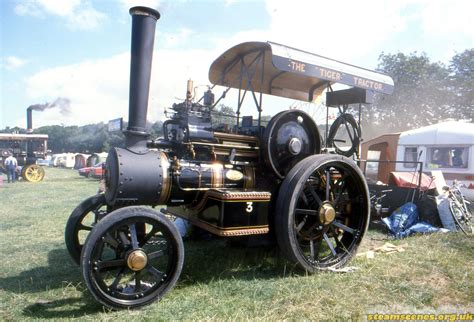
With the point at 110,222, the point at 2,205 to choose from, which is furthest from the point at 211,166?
the point at 2,205

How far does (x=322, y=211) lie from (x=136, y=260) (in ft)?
6.33

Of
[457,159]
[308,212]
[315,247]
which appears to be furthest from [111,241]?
[457,159]

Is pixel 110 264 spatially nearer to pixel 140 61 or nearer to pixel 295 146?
pixel 140 61

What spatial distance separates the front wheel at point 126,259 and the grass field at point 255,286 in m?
0.12

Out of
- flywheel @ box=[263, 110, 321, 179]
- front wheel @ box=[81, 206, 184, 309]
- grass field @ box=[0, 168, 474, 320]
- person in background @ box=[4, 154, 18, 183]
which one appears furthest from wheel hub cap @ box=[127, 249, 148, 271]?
person in background @ box=[4, 154, 18, 183]

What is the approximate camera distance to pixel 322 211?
3.88 m

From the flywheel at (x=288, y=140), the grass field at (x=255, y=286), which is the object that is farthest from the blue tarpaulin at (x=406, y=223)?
the flywheel at (x=288, y=140)

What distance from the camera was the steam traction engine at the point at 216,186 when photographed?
9.81 feet

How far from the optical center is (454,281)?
363 cm

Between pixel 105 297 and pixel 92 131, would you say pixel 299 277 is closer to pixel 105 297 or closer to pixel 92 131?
pixel 105 297

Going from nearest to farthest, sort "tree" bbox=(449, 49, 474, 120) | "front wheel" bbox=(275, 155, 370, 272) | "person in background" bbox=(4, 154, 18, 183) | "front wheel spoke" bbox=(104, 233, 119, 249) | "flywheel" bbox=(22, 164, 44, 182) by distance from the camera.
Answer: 1. "front wheel spoke" bbox=(104, 233, 119, 249)
2. "front wheel" bbox=(275, 155, 370, 272)
3. "person in background" bbox=(4, 154, 18, 183)
4. "flywheel" bbox=(22, 164, 44, 182)
5. "tree" bbox=(449, 49, 474, 120)

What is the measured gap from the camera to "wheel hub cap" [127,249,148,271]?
2916 millimetres

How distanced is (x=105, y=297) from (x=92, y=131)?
43872 millimetres

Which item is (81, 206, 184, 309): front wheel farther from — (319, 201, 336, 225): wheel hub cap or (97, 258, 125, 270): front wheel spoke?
(319, 201, 336, 225): wheel hub cap
